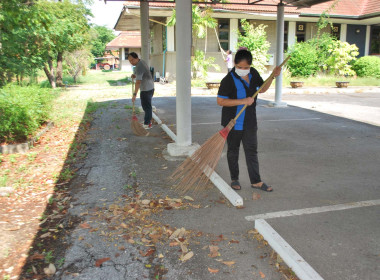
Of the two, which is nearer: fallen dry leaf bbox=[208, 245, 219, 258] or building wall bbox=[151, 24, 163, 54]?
fallen dry leaf bbox=[208, 245, 219, 258]

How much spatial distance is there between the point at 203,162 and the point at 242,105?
87 centimetres

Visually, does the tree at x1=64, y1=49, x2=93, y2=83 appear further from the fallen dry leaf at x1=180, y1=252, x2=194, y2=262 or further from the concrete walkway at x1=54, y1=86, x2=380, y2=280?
the fallen dry leaf at x1=180, y1=252, x2=194, y2=262

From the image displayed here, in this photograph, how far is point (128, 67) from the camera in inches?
1880

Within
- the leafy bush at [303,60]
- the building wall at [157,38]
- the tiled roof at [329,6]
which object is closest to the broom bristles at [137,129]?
the tiled roof at [329,6]

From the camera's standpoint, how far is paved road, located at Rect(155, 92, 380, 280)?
304 cm

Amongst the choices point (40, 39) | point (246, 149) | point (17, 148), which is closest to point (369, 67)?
point (40, 39)

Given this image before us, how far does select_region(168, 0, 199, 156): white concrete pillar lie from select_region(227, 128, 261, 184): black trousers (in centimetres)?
163

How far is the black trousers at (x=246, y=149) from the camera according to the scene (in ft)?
14.3

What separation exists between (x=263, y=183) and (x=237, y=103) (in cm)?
122

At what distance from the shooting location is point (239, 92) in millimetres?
4164

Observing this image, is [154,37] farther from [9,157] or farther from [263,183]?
[263,183]

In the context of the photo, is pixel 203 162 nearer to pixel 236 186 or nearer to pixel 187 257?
pixel 236 186

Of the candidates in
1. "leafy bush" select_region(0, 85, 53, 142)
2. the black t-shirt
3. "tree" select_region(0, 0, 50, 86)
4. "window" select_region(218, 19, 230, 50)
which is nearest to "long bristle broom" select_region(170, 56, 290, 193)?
the black t-shirt

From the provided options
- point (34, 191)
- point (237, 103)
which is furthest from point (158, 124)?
point (237, 103)
